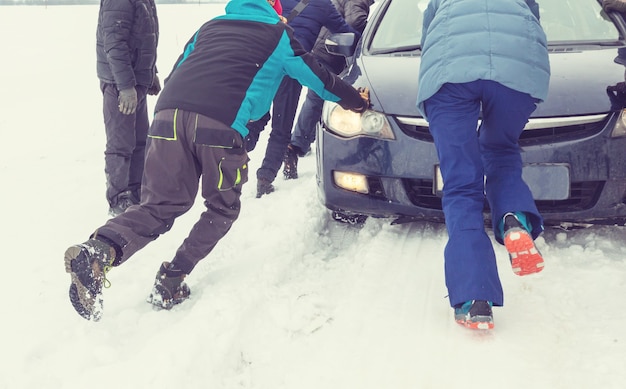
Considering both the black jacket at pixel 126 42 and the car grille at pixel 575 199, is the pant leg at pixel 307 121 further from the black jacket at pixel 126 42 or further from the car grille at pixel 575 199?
the car grille at pixel 575 199

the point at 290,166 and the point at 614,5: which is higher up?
the point at 614,5

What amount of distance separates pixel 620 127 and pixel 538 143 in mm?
384

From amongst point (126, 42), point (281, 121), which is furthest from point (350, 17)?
point (126, 42)

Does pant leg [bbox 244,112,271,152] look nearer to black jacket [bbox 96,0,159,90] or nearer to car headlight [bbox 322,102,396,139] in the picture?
black jacket [bbox 96,0,159,90]

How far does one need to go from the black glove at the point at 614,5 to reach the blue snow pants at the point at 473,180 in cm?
178

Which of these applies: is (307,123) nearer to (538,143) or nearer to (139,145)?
(139,145)

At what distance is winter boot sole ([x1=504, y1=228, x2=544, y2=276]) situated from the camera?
2.06 metres

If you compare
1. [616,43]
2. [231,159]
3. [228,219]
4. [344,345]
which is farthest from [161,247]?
[616,43]

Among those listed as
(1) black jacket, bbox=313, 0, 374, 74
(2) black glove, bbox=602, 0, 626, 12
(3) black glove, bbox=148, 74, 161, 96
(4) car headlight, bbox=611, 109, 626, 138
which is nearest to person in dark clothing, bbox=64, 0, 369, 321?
(4) car headlight, bbox=611, 109, 626, 138

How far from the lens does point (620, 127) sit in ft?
8.73

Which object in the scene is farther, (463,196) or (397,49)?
(397,49)

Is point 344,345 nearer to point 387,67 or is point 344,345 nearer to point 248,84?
point 248,84

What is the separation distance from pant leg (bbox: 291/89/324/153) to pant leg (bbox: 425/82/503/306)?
2.35 metres

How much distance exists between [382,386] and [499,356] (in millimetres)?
458
